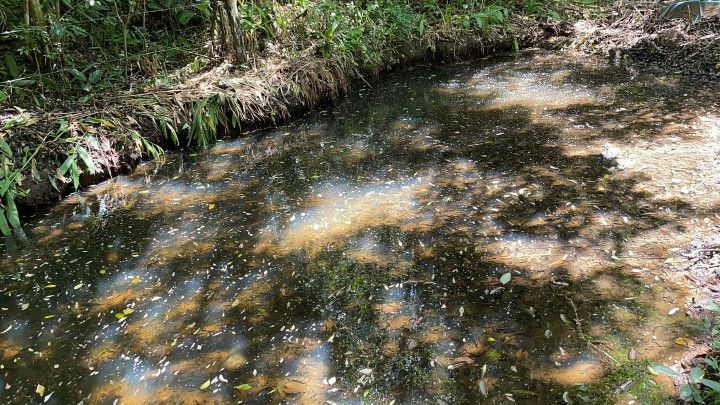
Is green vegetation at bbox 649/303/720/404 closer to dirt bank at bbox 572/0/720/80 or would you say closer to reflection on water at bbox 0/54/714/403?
reflection on water at bbox 0/54/714/403

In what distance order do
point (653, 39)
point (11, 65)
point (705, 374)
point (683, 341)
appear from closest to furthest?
point (705, 374)
point (683, 341)
point (11, 65)
point (653, 39)

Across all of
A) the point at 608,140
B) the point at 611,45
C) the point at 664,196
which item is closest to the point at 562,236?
the point at 664,196

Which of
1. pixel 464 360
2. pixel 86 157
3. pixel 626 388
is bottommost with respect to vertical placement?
pixel 626 388

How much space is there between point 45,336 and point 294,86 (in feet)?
12.5

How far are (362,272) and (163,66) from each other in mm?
4091

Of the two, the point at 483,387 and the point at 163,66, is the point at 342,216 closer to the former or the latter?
the point at 483,387

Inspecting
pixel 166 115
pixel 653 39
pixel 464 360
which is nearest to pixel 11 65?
pixel 166 115

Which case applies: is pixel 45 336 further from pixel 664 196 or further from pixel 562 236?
pixel 664 196

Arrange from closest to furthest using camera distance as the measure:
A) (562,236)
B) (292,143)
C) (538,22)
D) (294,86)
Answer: (562,236) → (292,143) → (294,86) → (538,22)

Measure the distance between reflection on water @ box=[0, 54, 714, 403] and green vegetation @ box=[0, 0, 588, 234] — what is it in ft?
1.16

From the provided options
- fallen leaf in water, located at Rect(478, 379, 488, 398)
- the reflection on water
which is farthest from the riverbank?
fallen leaf in water, located at Rect(478, 379, 488, 398)

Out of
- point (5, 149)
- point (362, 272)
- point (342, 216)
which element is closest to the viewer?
point (362, 272)

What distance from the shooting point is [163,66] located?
6.05m

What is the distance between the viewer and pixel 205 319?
302 cm
